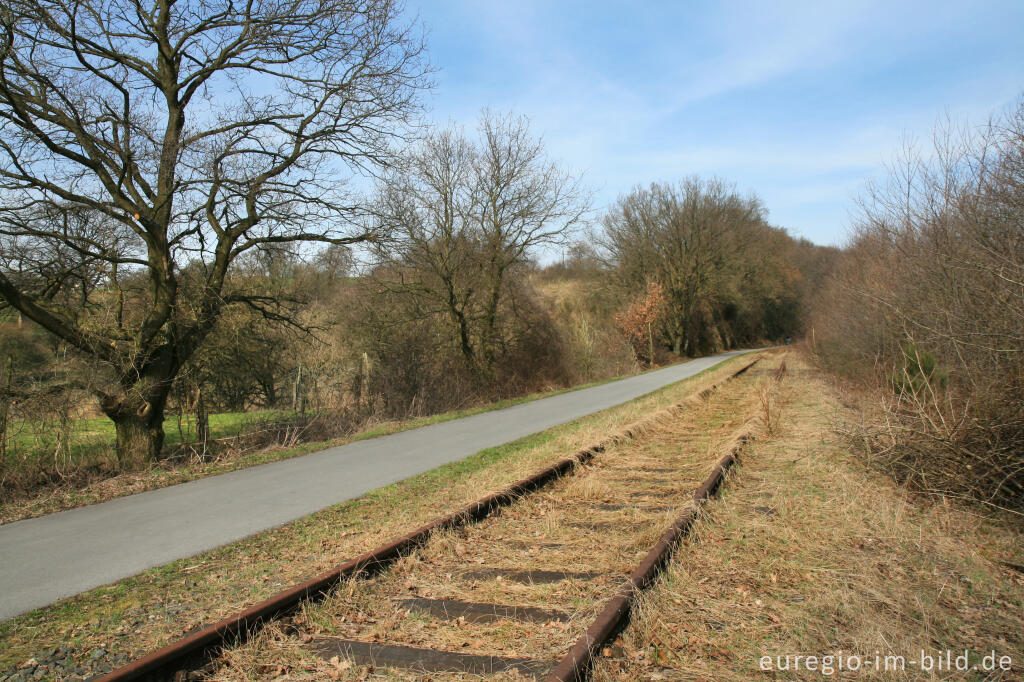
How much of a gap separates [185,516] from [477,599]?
14.1 ft

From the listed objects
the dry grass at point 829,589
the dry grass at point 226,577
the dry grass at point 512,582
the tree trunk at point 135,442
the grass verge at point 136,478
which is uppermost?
the tree trunk at point 135,442

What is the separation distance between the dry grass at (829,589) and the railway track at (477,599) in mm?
298

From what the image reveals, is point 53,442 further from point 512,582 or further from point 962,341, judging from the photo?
point 962,341

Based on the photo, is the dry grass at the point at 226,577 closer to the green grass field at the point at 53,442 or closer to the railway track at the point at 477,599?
the railway track at the point at 477,599

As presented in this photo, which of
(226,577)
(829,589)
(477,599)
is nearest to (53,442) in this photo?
(226,577)

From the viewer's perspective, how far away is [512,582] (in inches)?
199

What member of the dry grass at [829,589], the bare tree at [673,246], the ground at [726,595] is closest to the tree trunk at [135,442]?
the ground at [726,595]

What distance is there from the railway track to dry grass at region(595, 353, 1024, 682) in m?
0.30

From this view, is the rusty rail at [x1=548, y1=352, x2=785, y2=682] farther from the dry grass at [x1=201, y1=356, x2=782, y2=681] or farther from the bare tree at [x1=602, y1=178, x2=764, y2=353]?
the bare tree at [x1=602, y1=178, x2=764, y2=353]

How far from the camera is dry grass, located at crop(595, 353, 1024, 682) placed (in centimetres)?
374

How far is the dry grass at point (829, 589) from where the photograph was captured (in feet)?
12.3

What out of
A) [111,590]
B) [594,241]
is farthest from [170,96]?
[594,241]

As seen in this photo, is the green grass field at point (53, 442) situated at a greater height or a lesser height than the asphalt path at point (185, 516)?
greater

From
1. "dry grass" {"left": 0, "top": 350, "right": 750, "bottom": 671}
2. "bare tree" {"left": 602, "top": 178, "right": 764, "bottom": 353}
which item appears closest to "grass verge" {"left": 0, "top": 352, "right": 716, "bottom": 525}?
"dry grass" {"left": 0, "top": 350, "right": 750, "bottom": 671}
